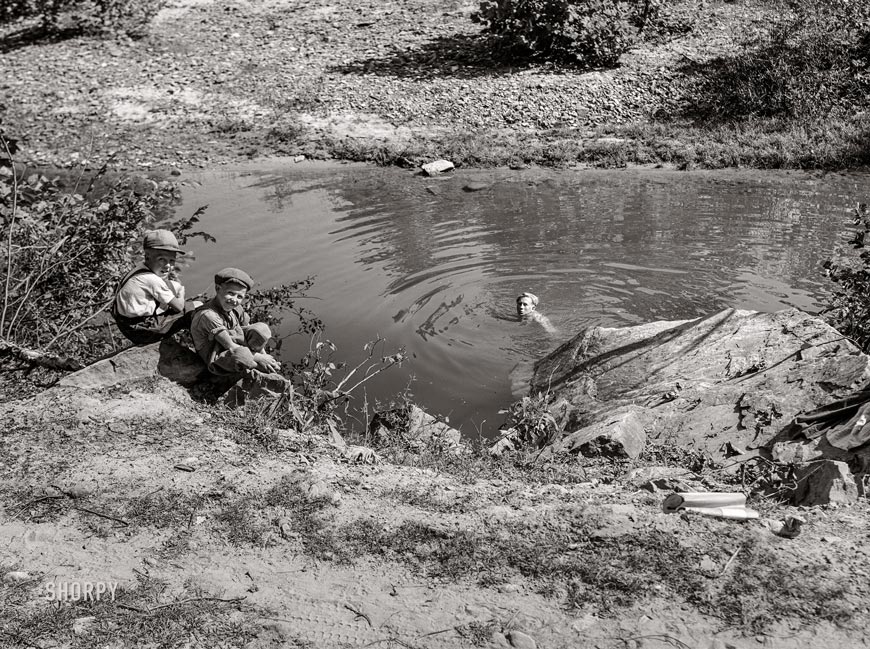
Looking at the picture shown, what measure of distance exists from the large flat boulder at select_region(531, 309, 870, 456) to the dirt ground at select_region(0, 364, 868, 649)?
0.65 m

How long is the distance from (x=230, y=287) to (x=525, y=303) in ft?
13.0

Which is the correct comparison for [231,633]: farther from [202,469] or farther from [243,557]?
[202,469]

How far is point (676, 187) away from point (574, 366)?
6.55 m

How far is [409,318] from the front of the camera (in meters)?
9.62

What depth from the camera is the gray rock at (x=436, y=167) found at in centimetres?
1428

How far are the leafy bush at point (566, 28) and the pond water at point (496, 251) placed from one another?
4.10 metres

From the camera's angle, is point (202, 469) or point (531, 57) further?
point (531, 57)

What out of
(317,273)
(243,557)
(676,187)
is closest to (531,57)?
(676,187)

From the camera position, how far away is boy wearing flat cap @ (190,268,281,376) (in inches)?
255

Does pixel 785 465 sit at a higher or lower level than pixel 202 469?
lower

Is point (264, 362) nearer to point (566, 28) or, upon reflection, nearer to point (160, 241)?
point (160, 241)

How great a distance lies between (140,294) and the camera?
6805 millimetres

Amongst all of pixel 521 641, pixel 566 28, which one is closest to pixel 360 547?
pixel 521 641

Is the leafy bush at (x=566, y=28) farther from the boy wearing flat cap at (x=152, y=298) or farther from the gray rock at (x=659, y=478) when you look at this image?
the gray rock at (x=659, y=478)
